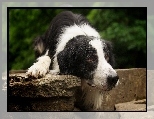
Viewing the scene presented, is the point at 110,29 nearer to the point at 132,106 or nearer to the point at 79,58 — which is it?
the point at 79,58

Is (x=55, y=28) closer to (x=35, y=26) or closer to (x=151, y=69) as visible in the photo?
(x=35, y=26)

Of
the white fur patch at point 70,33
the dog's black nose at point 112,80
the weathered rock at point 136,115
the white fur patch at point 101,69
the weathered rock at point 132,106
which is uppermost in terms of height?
the white fur patch at point 70,33

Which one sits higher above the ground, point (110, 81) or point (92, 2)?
point (92, 2)

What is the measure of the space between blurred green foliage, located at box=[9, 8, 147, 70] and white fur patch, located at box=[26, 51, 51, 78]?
15 cm

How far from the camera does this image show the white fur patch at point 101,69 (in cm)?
444

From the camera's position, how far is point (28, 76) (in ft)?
15.0

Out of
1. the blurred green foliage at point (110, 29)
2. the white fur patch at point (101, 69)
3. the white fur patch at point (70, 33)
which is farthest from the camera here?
the blurred green foliage at point (110, 29)

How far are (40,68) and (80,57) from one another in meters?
0.29

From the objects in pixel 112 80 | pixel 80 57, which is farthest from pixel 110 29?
pixel 112 80

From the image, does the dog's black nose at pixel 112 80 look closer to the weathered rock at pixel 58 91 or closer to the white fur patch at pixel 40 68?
the weathered rock at pixel 58 91

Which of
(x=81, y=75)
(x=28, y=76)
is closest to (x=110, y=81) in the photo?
(x=81, y=75)

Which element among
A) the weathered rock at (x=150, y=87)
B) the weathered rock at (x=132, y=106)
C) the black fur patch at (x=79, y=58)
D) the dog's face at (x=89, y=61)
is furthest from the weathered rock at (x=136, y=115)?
the black fur patch at (x=79, y=58)

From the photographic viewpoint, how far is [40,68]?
15.2 ft

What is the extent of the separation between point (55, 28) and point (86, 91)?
0.54m
